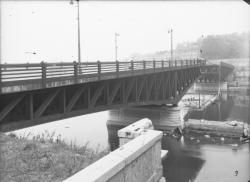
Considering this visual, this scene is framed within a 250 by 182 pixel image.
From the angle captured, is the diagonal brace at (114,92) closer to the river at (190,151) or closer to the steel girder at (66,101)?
the steel girder at (66,101)

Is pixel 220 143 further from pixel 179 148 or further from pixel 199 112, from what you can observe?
pixel 199 112

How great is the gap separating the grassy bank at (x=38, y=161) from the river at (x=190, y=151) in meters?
4.59

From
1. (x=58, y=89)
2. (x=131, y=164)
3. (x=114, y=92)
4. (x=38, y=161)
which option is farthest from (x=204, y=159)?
(x=38, y=161)

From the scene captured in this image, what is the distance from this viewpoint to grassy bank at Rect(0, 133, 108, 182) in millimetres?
9742

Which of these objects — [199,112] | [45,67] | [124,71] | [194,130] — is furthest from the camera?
[199,112]

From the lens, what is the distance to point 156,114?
33.9m

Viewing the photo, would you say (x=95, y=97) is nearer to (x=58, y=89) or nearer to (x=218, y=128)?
(x=58, y=89)

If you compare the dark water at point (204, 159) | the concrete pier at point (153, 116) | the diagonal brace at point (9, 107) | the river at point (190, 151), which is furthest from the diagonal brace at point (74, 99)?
the concrete pier at point (153, 116)

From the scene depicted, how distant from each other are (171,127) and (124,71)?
1526cm

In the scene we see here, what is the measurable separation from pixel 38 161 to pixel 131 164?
403 centimetres

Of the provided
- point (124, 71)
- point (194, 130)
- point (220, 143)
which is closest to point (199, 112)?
point (194, 130)

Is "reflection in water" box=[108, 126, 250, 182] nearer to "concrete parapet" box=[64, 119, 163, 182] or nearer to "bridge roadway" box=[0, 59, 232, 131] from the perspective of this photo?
"bridge roadway" box=[0, 59, 232, 131]

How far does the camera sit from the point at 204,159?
23328mm

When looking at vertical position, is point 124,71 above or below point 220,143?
above
